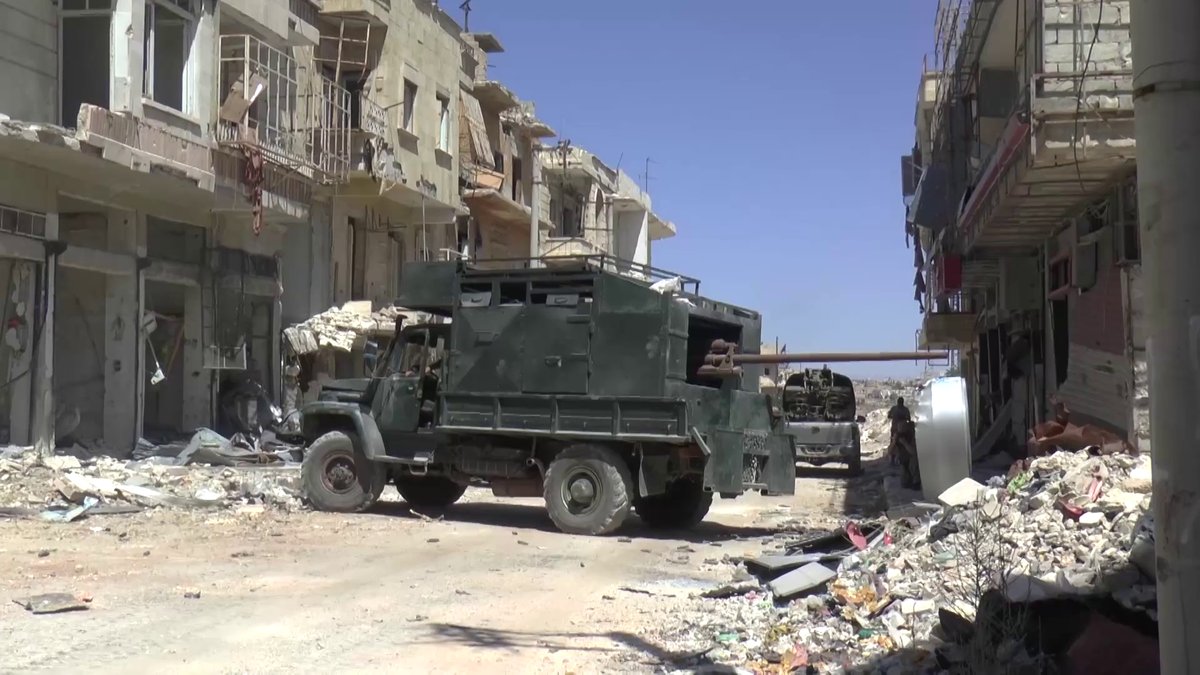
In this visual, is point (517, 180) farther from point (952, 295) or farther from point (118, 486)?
point (118, 486)

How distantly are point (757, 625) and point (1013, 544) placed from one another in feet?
6.51

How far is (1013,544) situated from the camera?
792cm

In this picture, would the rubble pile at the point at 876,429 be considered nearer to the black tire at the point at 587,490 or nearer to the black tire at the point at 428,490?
the black tire at the point at 428,490

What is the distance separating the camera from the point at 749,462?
41.9 ft

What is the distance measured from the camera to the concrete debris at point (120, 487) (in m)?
13.2

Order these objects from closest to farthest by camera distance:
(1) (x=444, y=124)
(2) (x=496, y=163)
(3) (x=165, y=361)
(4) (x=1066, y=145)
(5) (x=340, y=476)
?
(4) (x=1066, y=145)
(5) (x=340, y=476)
(3) (x=165, y=361)
(1) (x=444, y=124)
(2) (x=496, y=163)

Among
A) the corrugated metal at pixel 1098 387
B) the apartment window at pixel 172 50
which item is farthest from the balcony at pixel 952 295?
the apartment window at pixel 172 50

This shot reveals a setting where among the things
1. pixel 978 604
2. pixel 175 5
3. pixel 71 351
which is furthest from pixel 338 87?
pixel 978 604

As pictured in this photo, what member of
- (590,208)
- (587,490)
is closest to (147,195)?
(587,490)

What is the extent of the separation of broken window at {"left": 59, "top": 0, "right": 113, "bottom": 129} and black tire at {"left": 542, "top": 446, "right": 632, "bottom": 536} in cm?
923

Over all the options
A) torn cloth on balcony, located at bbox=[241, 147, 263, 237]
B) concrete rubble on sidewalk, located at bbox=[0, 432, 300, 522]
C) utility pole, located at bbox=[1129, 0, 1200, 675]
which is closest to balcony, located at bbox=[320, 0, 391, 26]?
torn cloth on balcony, located at bbox=[241, 147, 263, 237]

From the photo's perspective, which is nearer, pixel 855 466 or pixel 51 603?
pixel 51 603

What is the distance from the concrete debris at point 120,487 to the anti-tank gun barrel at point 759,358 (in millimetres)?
5528

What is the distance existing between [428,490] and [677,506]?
3.31 metres
